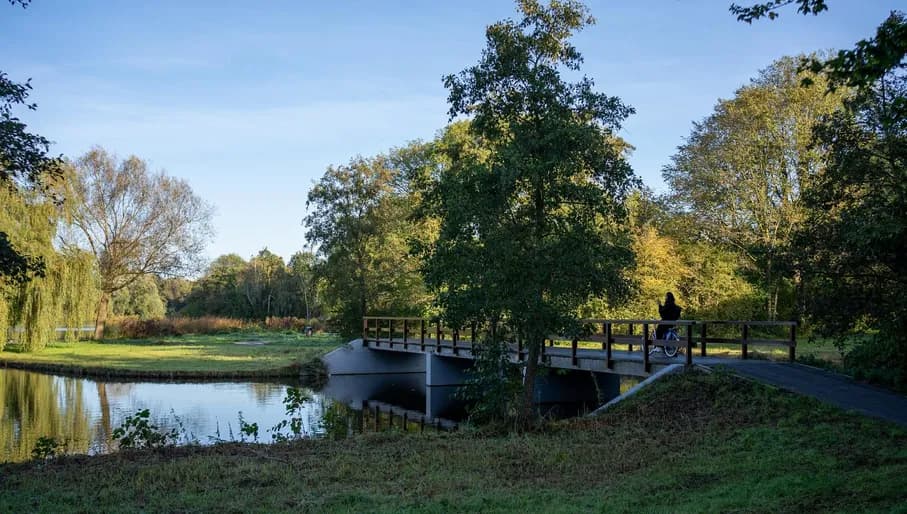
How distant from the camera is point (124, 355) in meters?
34.2

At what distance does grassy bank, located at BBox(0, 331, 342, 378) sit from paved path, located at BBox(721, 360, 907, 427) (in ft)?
64.5

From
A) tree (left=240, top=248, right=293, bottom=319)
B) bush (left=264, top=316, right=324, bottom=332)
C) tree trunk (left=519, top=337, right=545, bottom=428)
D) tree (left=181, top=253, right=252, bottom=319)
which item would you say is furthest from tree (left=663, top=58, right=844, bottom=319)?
tree (left=181, top=253, right=252, bottom=319)

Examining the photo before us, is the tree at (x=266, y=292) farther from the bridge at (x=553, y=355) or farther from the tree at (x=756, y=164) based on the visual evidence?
the tree at (x=756, y=164)

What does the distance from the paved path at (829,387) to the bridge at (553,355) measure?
56cm

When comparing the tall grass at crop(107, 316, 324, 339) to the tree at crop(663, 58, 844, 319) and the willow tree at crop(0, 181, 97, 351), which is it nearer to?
the willow tree at crop(0, 181, 97, 351)

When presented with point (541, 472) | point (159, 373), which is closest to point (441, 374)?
point (159, 373)

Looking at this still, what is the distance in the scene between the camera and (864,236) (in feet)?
36.7

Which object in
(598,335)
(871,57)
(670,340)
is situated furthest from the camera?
(670,340)

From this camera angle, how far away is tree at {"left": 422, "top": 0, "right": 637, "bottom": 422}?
38.4 ft

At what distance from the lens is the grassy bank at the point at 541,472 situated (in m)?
7.18

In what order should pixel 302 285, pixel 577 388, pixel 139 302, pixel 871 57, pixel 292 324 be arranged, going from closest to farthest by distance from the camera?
pixel 871 57 < pixel 577 388 < pixel 292 324 < pixel 139 302 < pixel 302 285

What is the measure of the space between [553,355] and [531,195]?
7123 mm

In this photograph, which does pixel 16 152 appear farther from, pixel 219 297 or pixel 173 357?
pixel 219 297

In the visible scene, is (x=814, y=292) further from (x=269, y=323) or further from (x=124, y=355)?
(x=269, y=323)
